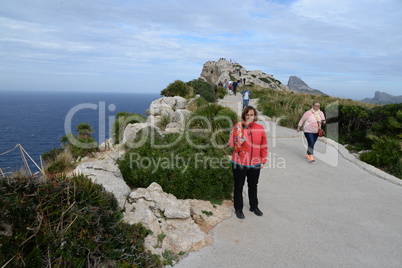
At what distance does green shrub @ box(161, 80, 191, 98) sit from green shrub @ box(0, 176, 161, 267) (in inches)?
658

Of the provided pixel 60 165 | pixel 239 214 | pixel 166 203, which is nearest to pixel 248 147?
pixel 239 214

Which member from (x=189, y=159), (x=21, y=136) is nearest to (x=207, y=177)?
(x=189, y=159)

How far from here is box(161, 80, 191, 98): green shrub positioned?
1994 centimetres

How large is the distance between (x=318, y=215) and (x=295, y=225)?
0.66 meters

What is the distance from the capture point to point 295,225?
14.5 feet

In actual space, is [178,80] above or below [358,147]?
above

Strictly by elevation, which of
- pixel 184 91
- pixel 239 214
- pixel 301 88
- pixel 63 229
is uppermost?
pixel 301 88

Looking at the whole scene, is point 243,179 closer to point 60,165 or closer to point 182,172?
point 182,172

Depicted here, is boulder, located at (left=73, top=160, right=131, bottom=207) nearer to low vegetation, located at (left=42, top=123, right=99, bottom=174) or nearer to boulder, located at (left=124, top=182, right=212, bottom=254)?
boulder, located at (left=124, top=182, right=212, bottom=254)

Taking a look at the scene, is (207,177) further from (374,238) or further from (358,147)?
(358,147)

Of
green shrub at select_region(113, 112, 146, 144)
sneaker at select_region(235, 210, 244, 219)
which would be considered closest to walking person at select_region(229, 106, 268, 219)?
sneaker at select_region(235, 210, 244, 219)

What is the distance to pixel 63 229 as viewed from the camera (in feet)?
9.89

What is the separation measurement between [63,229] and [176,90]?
17.7 metres

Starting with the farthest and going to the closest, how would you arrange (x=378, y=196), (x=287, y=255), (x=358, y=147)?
(x=358, y=147), (x=378, y=196), (x=287, y=255)
